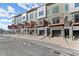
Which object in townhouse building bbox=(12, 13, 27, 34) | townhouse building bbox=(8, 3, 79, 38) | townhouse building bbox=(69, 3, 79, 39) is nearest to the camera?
townhouse building bbox=(12, 13, 27, 34)

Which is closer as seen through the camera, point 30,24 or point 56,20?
point 30,24

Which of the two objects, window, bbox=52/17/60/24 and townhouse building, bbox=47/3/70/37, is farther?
window, bbox=52/17/60/24

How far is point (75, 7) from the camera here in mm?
23719

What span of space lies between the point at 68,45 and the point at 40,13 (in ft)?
19.8

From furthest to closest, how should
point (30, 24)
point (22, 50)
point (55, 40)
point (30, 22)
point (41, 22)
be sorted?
1. point (41, 22)
2. point (30, 22)
3. point (30, 24)
4. point (55, 40)
5. point (22, 50)

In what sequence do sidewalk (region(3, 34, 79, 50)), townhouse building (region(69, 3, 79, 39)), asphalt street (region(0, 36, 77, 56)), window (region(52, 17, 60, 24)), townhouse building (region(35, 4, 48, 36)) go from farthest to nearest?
window (region(52, 17, 60, 24)), townhouse building (region(69, 3, 79, 39)), townhouse building (region(35, 4, 48, 36)), sidewalk (region(3, 34, 79, 50)), asphalt street (region(0, 36, 77, 56))

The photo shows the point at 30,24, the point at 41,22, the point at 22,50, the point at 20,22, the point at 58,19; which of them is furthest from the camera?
the point at 58,19

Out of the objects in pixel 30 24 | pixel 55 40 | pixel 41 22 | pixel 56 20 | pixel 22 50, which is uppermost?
pixel 56 20

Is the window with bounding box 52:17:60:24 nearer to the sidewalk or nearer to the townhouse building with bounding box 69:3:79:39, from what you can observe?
the townhouse building with bounding box 69:3:79:39

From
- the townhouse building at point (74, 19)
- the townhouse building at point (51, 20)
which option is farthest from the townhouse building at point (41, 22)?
the townhouse building at point (74, 19)

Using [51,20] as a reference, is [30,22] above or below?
below

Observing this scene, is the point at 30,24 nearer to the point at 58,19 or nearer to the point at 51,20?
the point at 51,20

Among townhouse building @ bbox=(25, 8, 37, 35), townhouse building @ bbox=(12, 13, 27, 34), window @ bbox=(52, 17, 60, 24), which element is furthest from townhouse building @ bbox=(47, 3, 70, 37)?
townhouse building @ bbox=(12, 13, 27, 34)

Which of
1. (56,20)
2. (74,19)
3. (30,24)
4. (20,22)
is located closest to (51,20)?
(56,20)
